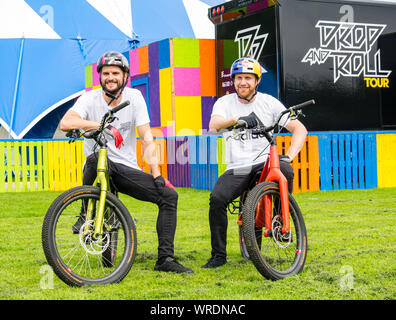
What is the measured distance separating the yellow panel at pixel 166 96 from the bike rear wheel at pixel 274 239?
9257 mm

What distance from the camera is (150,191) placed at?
4.93 m

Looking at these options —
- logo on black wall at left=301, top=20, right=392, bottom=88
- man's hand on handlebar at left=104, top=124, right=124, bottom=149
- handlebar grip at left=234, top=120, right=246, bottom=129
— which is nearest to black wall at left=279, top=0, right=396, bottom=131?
logo on black wall at left=301, top=20, right=392, bottom=88

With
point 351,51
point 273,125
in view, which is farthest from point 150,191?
point 351,51

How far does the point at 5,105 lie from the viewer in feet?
60.5

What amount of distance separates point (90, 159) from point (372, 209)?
15.8 ft

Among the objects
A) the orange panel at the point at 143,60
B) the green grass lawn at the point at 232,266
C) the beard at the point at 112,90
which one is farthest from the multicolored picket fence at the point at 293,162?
the beard at the point at 112,90

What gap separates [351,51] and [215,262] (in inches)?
298

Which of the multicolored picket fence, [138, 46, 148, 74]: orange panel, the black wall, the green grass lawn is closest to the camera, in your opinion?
the green grass lawn

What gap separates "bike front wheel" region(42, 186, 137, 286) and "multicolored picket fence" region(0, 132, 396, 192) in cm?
699

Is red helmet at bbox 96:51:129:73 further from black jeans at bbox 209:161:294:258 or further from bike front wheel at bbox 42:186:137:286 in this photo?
black jeans at bbox 209:161:294:258

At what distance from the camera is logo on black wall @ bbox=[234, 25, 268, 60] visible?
11.3 m

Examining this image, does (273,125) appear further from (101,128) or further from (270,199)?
(101,128)

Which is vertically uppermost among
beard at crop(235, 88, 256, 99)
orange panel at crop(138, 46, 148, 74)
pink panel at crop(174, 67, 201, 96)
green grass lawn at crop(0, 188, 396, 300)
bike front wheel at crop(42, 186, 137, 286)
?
orange panel at crop(138, 46, 148, 74)

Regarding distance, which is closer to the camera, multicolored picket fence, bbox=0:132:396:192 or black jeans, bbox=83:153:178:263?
black jeans, bbox=83:153:178:263
